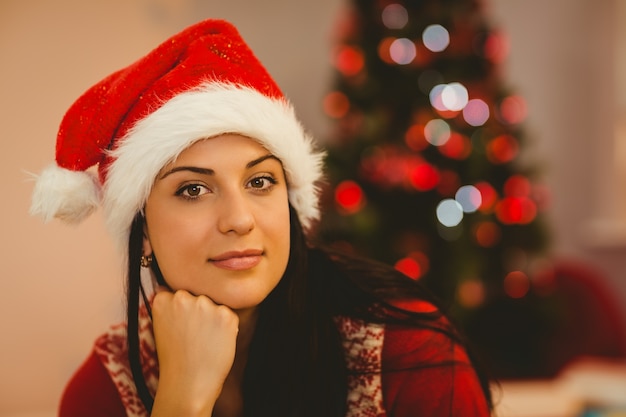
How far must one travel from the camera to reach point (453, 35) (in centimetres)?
240

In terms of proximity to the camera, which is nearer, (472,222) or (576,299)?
(472,222)

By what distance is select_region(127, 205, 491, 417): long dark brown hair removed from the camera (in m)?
1.10

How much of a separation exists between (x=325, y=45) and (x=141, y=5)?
74.5 inches

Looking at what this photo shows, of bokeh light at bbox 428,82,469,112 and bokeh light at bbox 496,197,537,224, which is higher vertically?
bokeh light at bbox 428,82,469,112

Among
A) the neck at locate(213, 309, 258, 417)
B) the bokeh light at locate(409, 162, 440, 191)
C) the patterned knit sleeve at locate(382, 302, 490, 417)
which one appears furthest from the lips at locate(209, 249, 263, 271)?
the bokeh light at locate(409, 162, 440, 191)

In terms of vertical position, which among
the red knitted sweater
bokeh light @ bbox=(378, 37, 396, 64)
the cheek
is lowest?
the red knitted sweater

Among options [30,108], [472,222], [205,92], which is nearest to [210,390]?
[205,92]

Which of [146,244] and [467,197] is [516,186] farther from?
[146,244]

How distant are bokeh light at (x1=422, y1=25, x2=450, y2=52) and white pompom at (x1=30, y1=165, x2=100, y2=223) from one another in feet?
5.77

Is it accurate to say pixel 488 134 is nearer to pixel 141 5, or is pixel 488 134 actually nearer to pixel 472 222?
pixel 472 222

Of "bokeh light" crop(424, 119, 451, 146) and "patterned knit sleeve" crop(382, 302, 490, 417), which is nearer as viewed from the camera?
"patterned knit sleeve" crop(382, 302, 490, 417)

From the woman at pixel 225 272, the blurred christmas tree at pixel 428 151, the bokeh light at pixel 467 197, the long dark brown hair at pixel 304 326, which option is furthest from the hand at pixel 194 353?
the bokeh light at pixel 467 197

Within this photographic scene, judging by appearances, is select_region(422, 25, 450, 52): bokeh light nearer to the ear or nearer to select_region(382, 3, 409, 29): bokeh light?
select_region(382, 3, 409, 29): bokeh light

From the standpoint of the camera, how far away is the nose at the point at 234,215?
0.91 metres
